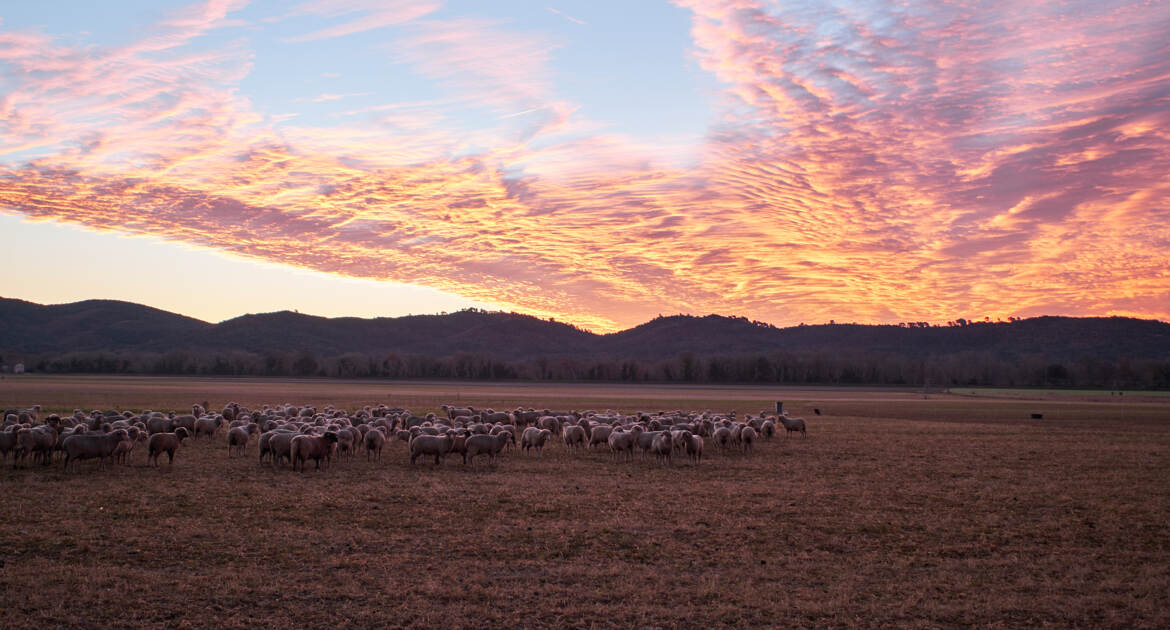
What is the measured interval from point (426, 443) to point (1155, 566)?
17.1 metres

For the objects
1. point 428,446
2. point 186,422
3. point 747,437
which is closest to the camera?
point 428,446

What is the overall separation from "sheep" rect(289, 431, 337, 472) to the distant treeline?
112 meters

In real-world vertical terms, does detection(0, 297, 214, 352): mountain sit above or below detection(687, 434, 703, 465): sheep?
above

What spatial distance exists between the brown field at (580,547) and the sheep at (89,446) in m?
0.56

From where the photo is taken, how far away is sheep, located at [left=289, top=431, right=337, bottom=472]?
1950cm

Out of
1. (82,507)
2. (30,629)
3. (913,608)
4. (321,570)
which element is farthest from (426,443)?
(913,608)

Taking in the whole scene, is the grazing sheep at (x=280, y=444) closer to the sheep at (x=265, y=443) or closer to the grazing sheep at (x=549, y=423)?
the sheep at (x=265, y=443)

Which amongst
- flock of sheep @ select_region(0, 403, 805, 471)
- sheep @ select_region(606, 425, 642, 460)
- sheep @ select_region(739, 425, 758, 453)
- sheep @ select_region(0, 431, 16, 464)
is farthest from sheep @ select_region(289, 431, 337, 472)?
sheep @ select_region(739, 425, 758, 453)

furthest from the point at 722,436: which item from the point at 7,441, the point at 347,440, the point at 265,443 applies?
the point at 7,441

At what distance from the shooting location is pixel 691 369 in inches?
5635

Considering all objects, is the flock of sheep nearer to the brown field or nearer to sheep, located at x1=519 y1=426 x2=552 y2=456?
sheep, located at x1=519 y1=426 x2=552 y2=456

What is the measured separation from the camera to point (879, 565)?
1102 cm

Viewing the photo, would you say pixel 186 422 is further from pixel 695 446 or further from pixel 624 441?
pixel 695 446

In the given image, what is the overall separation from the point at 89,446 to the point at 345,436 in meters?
6.97
